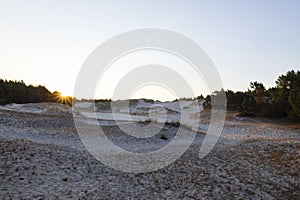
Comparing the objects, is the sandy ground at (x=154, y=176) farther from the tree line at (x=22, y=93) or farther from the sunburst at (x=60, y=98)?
the sunburst at (x=60, y=98)

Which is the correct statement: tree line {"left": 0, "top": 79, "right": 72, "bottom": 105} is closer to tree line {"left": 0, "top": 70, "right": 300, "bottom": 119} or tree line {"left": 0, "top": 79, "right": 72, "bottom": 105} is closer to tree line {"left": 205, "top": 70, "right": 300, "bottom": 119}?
tree line {"left": 0, "top": 70, "right": 300, "bottom": 119}

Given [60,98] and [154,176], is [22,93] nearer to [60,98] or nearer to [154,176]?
[60,98]

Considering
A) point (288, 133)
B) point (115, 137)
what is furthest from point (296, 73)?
point (115, 137)

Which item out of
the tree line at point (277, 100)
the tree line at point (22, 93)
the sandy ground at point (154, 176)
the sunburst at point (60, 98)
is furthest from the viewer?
the sunburst at point (60, 98)

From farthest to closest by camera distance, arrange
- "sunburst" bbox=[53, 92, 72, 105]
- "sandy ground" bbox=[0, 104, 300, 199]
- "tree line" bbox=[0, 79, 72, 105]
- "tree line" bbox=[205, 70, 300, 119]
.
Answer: "sunburst" bbox=[53, 92, 72, 105]
"tree line" bbox=[0, 79, 72, 105]
"tree line" bbox=[205, 70, 300, 119]
"sandy ground" bbox=[0, 104, 300, 199]

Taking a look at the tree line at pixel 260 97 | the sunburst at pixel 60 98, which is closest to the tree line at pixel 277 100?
the tree line at pixel 260 97

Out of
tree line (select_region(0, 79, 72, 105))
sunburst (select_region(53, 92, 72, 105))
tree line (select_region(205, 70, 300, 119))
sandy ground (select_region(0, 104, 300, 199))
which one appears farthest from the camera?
sunburst (select_region(53, 92, 72, 105))

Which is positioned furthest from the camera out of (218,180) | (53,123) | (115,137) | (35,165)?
(53,123)

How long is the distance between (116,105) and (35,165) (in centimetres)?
6236

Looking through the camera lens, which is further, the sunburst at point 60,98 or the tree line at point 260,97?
the sunburst at point 60,98

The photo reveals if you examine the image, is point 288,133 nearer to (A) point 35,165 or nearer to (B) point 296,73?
(B) point 296,73

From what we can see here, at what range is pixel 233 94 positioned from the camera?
5684 cm

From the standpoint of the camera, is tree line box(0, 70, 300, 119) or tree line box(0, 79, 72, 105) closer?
tree line box(0, 70, 300, 119)

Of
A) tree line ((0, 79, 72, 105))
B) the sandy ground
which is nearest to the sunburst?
tree line ((0, 79, 72, 105))
